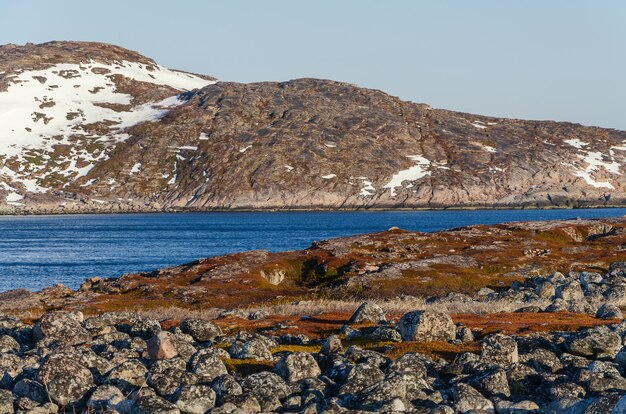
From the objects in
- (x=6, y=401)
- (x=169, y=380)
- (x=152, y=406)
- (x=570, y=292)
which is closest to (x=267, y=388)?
(x=169, y=380)

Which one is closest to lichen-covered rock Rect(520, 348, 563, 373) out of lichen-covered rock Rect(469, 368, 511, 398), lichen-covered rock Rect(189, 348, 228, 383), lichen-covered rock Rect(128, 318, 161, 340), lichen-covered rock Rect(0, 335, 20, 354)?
lichen-covered rock Rect(469, 368, 511, 398)

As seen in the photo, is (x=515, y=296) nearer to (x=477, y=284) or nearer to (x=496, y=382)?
(x=477, y=284)

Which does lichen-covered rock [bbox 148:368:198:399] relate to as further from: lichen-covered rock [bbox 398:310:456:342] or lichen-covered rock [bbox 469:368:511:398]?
lichen-covered rock [bbox 398:310:456:342]

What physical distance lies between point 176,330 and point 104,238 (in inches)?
5429

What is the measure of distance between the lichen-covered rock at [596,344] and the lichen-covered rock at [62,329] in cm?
1590

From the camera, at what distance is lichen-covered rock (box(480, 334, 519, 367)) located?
72.4ft

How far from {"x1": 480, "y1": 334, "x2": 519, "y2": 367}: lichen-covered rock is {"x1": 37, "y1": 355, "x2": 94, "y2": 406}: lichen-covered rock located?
35.2 feet

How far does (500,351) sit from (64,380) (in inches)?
469

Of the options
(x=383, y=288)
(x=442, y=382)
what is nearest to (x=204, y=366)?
(x=442, y=382)

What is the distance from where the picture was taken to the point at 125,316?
31594mm

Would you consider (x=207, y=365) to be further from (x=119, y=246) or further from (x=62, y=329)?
(x=119, y=246)

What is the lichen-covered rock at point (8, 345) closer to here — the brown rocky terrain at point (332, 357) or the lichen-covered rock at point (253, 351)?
the brown rocky terrain at point (332, 357)

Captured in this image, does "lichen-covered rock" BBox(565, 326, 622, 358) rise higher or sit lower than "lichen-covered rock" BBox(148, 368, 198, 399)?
higher

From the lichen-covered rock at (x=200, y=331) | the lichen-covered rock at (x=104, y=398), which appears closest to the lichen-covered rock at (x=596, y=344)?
the lichen-covered rock at (x=200, y=331)
